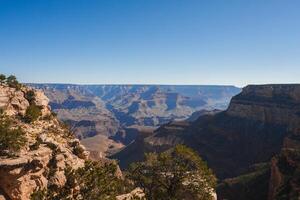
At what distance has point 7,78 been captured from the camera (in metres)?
80.8

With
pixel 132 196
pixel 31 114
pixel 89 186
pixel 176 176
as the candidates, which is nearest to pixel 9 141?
pixel 89 186

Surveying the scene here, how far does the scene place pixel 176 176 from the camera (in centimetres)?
4300

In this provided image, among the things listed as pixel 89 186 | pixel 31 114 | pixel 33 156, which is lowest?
pixel 89 186

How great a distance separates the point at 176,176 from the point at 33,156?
60.5 ft

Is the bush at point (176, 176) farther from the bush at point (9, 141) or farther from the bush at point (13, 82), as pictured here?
the bush at point (13, 82)

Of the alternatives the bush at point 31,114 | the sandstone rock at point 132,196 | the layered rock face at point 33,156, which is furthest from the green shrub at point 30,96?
the sandstone rock at point 132,196

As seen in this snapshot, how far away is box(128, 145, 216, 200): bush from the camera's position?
140ft

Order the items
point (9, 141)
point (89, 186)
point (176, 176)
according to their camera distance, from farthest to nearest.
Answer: point (9, 141), point (176, 176), point (89, 186)

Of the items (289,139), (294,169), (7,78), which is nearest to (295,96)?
(289,139)

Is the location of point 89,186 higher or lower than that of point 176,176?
higher

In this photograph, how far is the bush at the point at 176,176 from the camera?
42625mm

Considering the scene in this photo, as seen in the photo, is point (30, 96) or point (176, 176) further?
point (30, 96)

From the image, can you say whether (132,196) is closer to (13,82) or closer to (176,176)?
(176,176)

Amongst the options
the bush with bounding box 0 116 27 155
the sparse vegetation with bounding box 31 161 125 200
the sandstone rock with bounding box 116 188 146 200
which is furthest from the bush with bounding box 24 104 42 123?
the sparse vegetation with bounding box 31 161 125 200
